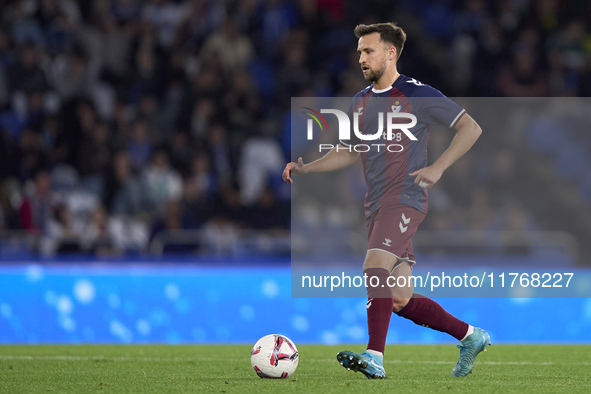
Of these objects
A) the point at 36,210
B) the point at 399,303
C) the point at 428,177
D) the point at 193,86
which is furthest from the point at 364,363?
the point at 193,86

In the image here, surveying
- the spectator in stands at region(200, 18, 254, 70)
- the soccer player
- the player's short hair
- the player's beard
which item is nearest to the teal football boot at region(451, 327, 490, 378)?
the soccer player

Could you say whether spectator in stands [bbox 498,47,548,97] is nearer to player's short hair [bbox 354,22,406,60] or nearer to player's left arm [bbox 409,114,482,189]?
player's short hair [bbox 354,22,406,60]

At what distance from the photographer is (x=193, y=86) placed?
1244cm

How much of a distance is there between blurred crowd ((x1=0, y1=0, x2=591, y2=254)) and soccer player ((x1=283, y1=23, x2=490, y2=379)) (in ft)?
15.4

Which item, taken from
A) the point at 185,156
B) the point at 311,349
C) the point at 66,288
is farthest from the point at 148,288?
the point at 185,156

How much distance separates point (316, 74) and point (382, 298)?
8081 millimetres

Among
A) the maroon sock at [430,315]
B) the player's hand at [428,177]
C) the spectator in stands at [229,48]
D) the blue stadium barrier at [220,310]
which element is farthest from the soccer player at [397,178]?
the spectator in stands at [229,48]

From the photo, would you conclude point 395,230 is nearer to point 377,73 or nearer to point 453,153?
point 453,153

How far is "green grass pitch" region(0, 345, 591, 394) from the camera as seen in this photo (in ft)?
Answer: 16.7

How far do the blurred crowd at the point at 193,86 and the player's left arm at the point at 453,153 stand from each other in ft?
16.4

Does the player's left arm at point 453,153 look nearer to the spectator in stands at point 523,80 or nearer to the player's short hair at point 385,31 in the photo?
the player's short hair at point 385,31

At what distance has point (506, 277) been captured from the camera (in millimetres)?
9305

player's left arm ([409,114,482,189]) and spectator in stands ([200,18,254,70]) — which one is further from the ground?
player's left arm ([409,114,482,189])

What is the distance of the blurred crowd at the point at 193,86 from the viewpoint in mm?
10680
